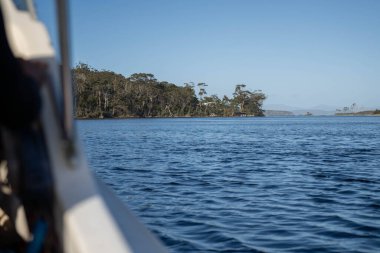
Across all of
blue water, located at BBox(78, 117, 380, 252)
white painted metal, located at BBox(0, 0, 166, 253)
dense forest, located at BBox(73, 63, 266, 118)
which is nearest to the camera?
white painted metal, located at BBox(0, 0, 166, 253)

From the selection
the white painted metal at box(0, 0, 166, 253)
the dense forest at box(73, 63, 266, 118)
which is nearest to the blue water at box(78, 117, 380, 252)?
the white painted metal at box(0, 0, 166, 253)

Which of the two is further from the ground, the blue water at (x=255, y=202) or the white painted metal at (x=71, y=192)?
the white painted metal at (x=71, y=192)

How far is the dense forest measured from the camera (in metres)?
102

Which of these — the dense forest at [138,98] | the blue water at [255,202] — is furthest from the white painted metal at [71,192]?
the dense forest at [138,98]

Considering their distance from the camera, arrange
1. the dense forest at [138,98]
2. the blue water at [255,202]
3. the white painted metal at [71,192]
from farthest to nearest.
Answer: the dense forest at [138,98] < the blue water at [255,202] < the white painted metal at [71,192]

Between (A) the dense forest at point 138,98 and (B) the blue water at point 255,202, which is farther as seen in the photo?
(A) the dense forest at point 138,98

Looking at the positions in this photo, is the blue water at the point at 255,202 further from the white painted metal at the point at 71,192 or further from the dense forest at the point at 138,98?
the dense forest at the point at 138,98

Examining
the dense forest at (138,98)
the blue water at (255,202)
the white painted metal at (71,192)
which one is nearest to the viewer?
the white painted metal at (71,192)

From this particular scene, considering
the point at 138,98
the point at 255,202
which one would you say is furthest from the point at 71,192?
the point at 138,98

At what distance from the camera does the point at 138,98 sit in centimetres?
11662

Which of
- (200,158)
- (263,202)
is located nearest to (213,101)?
(200,158)

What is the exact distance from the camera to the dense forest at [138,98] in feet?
336

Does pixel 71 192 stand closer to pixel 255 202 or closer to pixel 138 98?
pixel 255 202

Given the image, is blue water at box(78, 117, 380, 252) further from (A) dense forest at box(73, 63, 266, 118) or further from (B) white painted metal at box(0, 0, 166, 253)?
(A) dense forest at box(73, 63, 266, 118)
